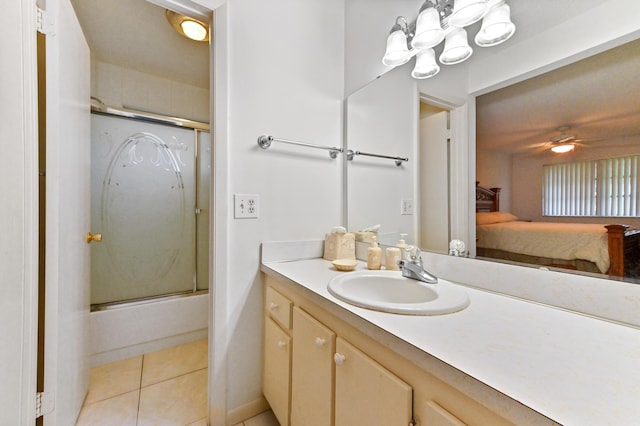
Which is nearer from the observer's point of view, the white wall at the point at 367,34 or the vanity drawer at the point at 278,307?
the vanity drawer at the point at 278,307

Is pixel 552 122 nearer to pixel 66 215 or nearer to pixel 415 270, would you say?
pixel 415 270

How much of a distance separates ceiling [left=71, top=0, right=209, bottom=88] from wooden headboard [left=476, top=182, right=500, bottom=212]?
1.94m

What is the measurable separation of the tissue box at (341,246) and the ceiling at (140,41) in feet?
5.45

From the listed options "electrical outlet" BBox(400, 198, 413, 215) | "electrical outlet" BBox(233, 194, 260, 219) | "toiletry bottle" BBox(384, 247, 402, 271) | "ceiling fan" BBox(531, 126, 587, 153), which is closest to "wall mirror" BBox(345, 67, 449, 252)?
"electrical outlet" BBox(400, 198, 413, 215)

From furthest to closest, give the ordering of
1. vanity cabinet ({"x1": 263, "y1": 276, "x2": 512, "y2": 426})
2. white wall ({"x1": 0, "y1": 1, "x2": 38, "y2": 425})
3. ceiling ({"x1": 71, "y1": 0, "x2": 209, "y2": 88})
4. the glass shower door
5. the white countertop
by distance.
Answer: the glass shower door < ceiling ({"x1": 71, "y1": 0, "x2": 209, "y2": 88}) < white wall ({"x1": 0, "y1": 1, "x2": 38, "y2": 425}) < vanity cabinet ({"x1": 263, "y1": 276, "x2": 512, "y2": 426}) < the white countertop

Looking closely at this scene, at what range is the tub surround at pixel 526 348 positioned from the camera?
0.37m

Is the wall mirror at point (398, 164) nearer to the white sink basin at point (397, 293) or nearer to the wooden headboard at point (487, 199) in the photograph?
the wooden headboard at point (487, 199)

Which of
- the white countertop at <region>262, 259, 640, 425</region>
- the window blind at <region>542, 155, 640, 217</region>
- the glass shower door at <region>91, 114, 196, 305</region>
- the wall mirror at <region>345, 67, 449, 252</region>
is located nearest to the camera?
the white countertop at <region>262, 259, 640, 425</region>

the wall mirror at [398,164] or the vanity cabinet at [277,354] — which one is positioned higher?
the wall mirror at [398,164]

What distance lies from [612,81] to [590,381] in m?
0.76

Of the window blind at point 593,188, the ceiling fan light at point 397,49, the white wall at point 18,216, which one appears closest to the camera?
the window blind at point 593,188

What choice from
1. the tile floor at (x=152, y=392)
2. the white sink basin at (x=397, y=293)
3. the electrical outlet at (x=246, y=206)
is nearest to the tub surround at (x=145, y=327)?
the tile floor at (x=152, y=392)

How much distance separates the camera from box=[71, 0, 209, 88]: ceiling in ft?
4.94

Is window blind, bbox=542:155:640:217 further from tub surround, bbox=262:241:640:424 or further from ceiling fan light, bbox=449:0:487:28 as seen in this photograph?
ceiling fan light, bbox=449:0:487:28
